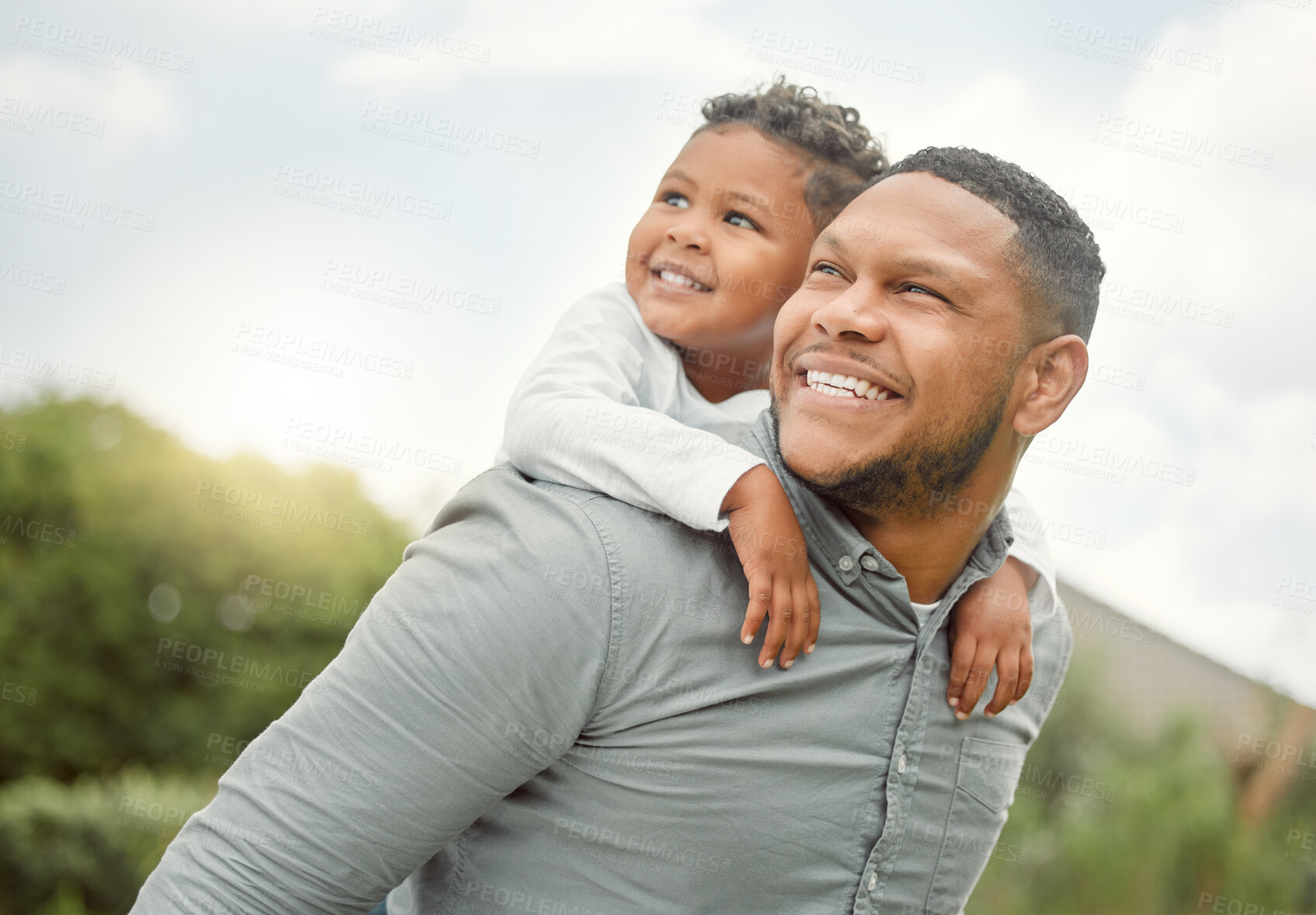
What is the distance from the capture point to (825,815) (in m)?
1.22

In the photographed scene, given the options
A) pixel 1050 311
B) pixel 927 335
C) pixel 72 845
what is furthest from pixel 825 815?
pixel 72 845

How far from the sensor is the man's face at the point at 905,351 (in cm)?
129

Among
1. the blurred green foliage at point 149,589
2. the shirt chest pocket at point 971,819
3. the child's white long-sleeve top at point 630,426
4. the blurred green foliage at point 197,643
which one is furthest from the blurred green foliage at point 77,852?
the shirt chest pocket at point 971,819

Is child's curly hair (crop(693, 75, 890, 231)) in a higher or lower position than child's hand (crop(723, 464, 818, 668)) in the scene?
higher

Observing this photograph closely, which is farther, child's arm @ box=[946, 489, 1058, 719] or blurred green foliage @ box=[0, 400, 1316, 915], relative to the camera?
blurred green foliage @ box=[0, 400, 1316, 915]

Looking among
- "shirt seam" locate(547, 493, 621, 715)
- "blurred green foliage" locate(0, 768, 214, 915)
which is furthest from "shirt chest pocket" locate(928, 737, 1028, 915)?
"blurred green foliage" locate(0, 768, 214, 915)

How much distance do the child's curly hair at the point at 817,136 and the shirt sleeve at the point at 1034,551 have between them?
60cm

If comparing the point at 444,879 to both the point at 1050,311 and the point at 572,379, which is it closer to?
the point at 572,379

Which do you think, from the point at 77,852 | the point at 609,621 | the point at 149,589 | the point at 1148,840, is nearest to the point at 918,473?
the point at 609,621

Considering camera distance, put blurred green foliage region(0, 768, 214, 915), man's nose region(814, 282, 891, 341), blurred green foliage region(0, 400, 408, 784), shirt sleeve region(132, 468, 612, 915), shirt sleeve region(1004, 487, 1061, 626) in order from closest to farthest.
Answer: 1. shirt sleeve region(132, 468, 612, 915)
2. man's nose region(814, 282, 891, 341)
3. shirt sleeve region(1004, 487, 1061, 626)
4. blurred green foliage region(0, 768, 214, 915)
5. blurred green foliage region(0, 400, 408, 784)

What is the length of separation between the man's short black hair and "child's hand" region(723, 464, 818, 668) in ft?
1.50

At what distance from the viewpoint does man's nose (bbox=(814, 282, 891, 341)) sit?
1285 millimetres

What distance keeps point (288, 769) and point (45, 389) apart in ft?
21.9

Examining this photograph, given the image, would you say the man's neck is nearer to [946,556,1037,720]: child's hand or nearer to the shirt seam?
[946,556,1037,720]: child's hand
